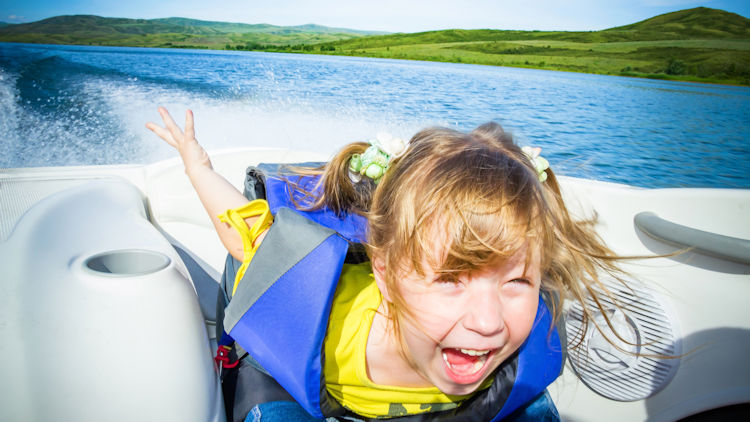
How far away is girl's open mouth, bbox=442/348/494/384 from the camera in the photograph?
72 centimetres

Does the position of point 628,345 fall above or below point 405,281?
below

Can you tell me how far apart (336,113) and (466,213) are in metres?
3.79

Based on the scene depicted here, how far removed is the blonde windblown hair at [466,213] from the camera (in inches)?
26.7

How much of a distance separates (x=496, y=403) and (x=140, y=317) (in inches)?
29.9

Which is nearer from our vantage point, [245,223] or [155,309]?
[155,309]

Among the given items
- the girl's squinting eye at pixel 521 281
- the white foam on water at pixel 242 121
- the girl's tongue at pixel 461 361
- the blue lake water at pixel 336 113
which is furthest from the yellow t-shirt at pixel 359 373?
the white foam on water at pixel 242 121

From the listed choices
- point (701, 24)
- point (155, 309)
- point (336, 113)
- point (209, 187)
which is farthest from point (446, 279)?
point (701, 24)

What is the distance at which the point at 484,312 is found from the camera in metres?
0.66

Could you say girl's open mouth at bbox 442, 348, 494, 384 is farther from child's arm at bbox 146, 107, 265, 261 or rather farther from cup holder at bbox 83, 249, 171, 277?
cup holder at bbox 83, 249, 171, 277

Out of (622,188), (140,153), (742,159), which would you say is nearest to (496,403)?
(622,188)

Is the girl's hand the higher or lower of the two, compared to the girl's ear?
higher

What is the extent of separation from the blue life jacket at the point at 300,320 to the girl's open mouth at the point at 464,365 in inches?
9.0

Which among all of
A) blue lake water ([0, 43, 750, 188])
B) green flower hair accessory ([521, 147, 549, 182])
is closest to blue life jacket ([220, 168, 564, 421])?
green flower hair accessory ([521, 147, 549, 182])

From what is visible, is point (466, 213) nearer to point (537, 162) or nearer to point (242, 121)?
point (537, 162)
